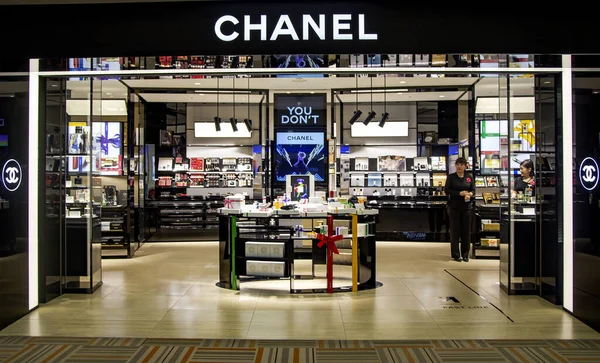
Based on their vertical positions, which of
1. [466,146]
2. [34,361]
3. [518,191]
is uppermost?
[466,146]

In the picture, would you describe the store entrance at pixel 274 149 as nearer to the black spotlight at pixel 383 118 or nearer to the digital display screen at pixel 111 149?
the digital display screen at pixel 111 149

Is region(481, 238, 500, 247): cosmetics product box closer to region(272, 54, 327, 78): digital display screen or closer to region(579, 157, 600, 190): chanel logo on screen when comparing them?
region(579, 157, 600, 190): chanel logo on screen

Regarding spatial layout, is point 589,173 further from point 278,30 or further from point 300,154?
point 300,154

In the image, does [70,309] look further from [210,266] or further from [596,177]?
[596,177]

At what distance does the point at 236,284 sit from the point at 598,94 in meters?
4.25

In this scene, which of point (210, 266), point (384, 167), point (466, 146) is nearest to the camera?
point (210, 266)

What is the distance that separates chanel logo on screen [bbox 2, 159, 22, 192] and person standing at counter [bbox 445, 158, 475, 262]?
630 cm

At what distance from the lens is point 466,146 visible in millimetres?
10547

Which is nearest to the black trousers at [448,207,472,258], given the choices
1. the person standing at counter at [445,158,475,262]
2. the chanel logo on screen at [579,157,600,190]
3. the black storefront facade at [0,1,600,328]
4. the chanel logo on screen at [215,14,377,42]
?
the person standing at counter at [445,158,475,262]

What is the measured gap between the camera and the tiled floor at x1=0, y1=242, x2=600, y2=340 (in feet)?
15.0

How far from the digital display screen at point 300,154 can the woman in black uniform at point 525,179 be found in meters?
5.49

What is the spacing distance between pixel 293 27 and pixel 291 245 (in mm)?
2725

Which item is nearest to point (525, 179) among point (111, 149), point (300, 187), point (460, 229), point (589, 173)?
point (589, 173)

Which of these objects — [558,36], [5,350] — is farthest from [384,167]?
[5,350]
